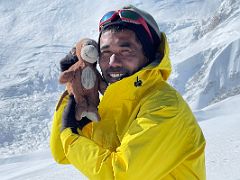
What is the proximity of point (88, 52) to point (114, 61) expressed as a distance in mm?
132

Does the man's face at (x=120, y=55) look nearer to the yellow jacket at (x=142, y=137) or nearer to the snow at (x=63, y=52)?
the yellow jacket at (x=142, y=137)

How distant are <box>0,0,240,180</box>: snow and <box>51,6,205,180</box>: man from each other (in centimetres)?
3248

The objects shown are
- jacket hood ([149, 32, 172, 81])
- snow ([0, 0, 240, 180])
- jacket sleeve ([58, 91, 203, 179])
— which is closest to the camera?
jacket sleeve ([58, 91, 203, 179])

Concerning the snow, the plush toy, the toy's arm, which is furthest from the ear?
the snow

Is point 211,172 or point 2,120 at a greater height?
point 211,172

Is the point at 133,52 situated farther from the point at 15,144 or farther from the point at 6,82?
the point at 6,82

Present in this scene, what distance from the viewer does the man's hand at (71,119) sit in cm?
199

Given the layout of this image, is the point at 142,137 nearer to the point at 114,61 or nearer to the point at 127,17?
the point at 114,61

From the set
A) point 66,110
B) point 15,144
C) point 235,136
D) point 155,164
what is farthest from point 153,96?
point 15,144

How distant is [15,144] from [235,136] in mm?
40237

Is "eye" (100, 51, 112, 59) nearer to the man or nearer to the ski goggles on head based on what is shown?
the man

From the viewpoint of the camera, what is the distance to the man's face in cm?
202

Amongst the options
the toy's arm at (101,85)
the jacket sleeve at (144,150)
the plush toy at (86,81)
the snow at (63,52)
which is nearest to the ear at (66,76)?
the plush toy at (86,81)

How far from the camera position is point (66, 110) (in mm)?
2051
